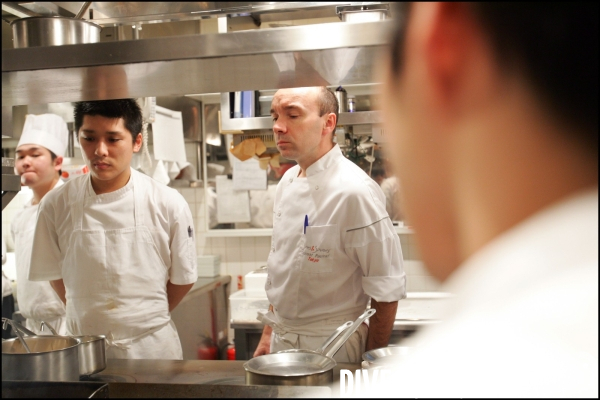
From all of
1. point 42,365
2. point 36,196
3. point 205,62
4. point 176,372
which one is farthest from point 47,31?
point 36,196

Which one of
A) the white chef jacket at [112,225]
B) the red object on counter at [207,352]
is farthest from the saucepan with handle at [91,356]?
the red object on counter at [207,352]

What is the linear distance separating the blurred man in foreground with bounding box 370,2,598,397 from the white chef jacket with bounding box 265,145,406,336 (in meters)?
1.65

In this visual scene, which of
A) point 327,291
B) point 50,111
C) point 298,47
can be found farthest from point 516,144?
A: point 50,111

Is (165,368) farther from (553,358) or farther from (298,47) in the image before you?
(553,358)

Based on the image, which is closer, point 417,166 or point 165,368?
point 417,166

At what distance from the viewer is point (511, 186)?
0.35 m

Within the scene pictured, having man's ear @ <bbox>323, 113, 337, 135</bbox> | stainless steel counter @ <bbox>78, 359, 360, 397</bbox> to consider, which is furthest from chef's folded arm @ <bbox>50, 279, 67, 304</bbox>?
man's ear @ <bbox>323, 113, 337, 135</bbox>

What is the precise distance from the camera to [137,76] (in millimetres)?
1078

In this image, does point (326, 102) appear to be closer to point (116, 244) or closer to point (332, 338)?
point (116, 244)

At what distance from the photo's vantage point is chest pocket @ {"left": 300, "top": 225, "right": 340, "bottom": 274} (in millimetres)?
2072

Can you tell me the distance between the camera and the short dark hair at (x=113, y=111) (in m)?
2.21

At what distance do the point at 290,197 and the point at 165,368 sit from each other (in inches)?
37.0

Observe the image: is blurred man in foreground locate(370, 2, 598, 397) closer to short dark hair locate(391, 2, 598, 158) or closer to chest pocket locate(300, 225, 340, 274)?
short dark hair locate(391, 2, 598, 158)

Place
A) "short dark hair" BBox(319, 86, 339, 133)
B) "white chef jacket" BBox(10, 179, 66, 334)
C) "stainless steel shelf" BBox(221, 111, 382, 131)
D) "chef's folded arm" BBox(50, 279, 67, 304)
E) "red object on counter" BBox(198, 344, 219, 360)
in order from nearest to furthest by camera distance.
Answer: "short dark hair" BBox(319, 86, 339, 133), "chef's folded arm" BBox(50, 279, 67, 304), "stainless steel shelf" BBox(221, 111, 382, 131), "white chef jacket" BBox(10, 179, 66, 334), "red object on counter" BBox(198, 344, 219, 360)
